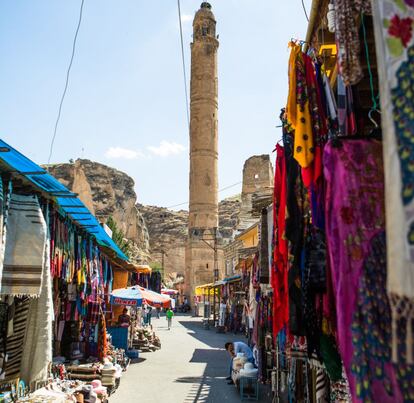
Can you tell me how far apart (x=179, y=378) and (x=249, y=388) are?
7.09ft

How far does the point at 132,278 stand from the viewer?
1608 centimetres

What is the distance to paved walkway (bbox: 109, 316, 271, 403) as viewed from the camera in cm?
757

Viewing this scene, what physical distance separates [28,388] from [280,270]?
9.50ft

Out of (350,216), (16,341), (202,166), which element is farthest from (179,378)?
(202,166)

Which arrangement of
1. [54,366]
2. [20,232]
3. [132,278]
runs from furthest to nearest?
[132,278] < [54,366] < [20,232]

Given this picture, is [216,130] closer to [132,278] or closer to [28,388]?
[132,278]

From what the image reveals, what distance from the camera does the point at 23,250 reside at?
4082mm

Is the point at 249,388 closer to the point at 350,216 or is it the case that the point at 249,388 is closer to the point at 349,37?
the point at 350,216

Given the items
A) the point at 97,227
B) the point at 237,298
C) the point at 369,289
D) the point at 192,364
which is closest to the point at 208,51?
the point at 237,298

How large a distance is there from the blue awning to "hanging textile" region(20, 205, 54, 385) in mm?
678

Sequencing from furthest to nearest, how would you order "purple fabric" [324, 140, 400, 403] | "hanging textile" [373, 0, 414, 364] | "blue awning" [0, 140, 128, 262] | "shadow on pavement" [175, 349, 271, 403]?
"shadow on pavement" [175, 349, 271, 403] < "blue awning" [0, 140, 128, 262] < "purple fabric" [324, 140, 400, 403] < "hanging textile" [373, 0, 414, 364]

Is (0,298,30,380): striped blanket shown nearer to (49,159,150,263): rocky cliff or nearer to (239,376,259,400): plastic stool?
(239,376,259,400): plastic stool

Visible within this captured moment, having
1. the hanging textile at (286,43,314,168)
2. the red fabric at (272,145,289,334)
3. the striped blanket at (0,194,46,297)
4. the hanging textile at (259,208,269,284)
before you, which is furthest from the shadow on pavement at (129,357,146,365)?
the hanging textile at (286,43,314,168)

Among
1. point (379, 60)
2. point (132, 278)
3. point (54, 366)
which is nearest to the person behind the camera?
point (379, 60)
